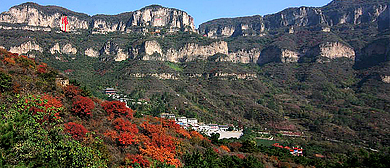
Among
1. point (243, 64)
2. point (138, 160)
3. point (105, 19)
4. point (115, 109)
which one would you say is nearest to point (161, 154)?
point (138, 160)

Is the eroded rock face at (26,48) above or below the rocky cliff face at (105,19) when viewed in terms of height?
below

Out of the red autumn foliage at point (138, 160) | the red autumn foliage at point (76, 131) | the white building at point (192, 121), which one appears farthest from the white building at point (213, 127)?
the red autumn foliage at point (76, 131)

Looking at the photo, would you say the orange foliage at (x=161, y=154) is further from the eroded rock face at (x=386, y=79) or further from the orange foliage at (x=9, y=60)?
the eroded rock face at (x=386, y=79)

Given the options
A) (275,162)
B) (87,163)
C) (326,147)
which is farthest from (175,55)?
(87,163)

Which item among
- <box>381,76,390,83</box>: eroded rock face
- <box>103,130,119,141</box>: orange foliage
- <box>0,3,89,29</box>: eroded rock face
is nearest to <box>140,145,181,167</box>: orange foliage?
<box>103,130,119,141</box>: orange foliage

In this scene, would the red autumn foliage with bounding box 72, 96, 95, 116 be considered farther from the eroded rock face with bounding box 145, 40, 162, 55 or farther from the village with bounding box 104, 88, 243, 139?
the eroded rock face with bounding box 145, 40, 162, 55

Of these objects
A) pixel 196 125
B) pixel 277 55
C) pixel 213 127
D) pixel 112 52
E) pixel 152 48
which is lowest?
pixel 213 127

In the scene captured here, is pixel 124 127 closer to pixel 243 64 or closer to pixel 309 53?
pixel 309 53
